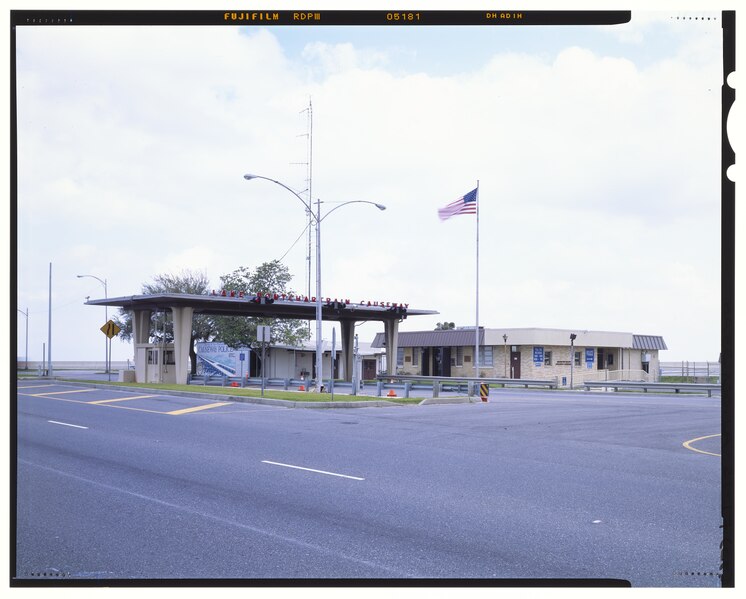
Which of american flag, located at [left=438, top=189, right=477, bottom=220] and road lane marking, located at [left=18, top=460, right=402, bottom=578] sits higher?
american flag, located at [left=438, top=189, right=477, bottom=220]

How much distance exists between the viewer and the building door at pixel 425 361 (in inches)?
2569

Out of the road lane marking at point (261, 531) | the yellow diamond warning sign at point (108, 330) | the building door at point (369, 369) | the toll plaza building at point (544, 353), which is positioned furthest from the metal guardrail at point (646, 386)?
the yellow diamond warning sign at point (108, 330)

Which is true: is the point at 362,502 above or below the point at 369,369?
above

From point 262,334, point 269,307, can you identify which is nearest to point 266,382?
point 269,307

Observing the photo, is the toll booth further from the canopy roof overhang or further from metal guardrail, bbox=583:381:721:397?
metal guardrail, bbox=583:381:721:397

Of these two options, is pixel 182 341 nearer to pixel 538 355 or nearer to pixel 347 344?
pixel 347 344

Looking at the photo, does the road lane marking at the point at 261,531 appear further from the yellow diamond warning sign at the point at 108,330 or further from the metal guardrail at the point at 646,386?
the metal guardrail at the point at 646,386

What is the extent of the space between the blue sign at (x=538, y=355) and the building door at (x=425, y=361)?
1118cm

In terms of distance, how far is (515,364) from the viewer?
57750mm

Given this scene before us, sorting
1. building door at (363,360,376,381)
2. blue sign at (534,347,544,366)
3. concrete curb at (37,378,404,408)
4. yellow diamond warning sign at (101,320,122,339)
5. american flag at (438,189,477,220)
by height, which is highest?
american flag at (438,189,477,220)

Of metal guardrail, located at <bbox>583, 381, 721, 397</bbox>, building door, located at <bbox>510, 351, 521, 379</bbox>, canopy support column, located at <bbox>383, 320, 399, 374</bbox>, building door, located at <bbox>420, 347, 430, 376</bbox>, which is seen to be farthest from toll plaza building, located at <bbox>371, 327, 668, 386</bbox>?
metal guardrail, located at <bbox>583, 381, 721, 397</bbox>

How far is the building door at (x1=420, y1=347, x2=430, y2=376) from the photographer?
65250 mm

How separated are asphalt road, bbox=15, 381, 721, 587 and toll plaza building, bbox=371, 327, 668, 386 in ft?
128

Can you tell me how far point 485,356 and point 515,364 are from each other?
265 centimetres
